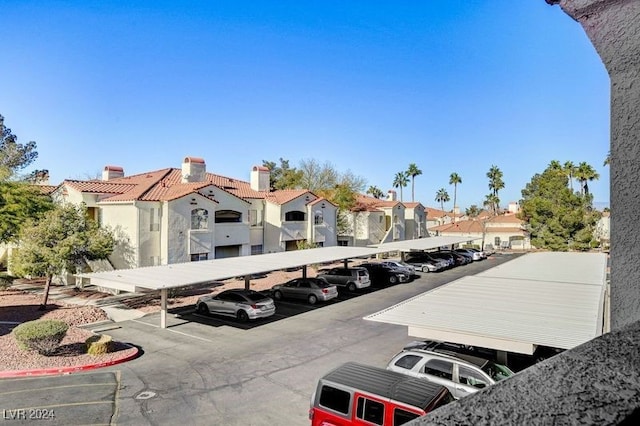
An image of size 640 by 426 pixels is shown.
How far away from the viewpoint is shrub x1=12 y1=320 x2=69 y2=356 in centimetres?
1518

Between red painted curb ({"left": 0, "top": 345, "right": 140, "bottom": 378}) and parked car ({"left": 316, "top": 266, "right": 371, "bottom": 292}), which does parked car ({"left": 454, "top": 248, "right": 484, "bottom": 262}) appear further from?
red painted curb ({"left": 0, "top": 345, "right": 140, "bottom": 378})

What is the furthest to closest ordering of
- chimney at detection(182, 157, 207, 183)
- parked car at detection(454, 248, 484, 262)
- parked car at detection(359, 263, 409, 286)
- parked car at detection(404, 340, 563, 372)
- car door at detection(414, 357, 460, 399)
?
1. parked car at detection(454, 248, 484, 262)
2. chimney at detection(182, 157, 207, 183)
3. parked car at detection(359, 263, 409, 286)
4. parked car at detection(404, 340, 563, 372)
5. car door at detection(414, 357, 460, 399)

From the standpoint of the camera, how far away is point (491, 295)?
→ 53.7 feet

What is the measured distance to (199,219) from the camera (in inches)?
1266

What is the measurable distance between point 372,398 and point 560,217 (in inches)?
2095

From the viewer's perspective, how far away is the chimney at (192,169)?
36938 mm

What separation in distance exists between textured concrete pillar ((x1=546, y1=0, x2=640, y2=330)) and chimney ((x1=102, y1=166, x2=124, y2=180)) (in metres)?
42.7

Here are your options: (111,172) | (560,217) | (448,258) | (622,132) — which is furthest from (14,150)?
(560,217)

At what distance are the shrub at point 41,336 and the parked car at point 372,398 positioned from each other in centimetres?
1128

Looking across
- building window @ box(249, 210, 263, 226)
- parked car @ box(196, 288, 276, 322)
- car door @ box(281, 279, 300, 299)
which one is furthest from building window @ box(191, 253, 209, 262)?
parked car @ box(196, 288, 276, 322)

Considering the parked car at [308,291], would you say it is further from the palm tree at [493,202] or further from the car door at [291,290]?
the palm tree at [493,202]

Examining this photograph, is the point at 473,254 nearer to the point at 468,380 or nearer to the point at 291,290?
the point at 291,290

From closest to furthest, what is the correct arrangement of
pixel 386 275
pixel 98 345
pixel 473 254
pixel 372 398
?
1. pixel 372 398
2. pixel 98 345
3. pixel 386 275
4. pixel 473 254

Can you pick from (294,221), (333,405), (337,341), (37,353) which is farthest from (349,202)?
(333,405)
